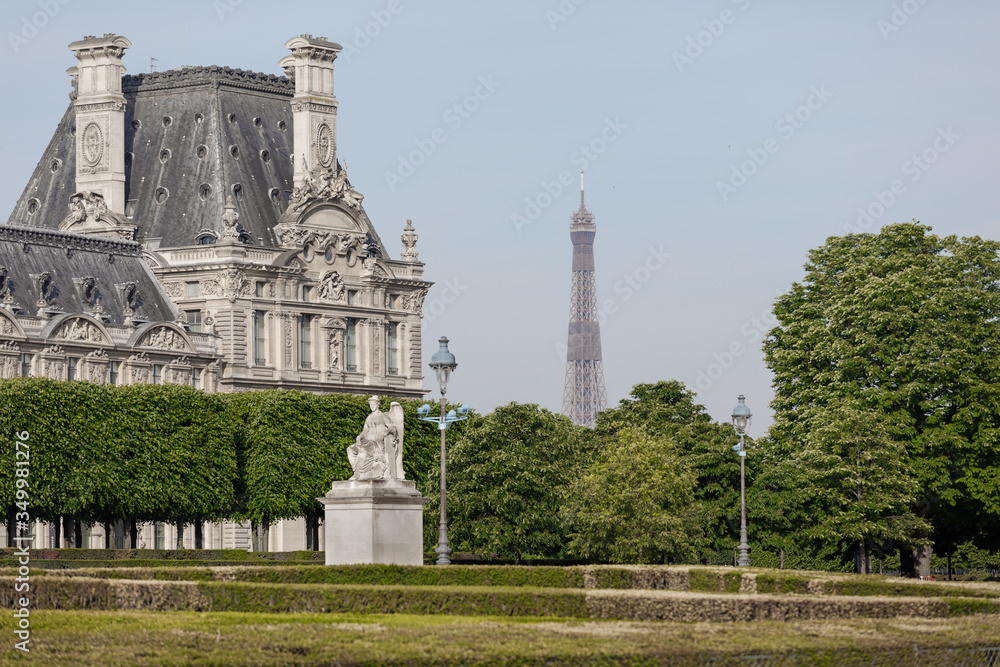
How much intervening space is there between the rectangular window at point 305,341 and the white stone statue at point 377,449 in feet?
225

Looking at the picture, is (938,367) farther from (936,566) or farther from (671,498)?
(936,566)

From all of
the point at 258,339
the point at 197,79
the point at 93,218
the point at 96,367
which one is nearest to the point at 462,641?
the point at 96,367

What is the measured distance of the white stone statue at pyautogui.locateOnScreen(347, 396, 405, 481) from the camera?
180 feet

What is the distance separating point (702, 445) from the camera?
83062 millimetres

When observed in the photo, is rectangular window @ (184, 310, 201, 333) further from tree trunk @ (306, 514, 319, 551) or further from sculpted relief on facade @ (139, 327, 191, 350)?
tree trunk @ (306, 514, 319, 551)

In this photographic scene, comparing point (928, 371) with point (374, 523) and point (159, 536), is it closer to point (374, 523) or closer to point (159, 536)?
point (374, 523)

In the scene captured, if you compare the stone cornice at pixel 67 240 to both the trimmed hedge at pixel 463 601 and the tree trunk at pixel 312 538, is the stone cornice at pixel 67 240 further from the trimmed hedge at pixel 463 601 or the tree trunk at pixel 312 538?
the trimmed hedge at pixel 463 601

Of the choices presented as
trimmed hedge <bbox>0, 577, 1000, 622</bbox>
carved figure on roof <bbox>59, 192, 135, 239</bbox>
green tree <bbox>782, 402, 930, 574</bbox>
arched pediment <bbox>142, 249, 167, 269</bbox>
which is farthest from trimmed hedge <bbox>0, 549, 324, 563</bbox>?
carved figure on roof <bbox>59, 192, 135, 239</bbox>

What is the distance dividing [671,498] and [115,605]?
3912 cm

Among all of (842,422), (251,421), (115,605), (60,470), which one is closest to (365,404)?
(251,421)

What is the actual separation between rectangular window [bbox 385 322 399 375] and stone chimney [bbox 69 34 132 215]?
1862 cm

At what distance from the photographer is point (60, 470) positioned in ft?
288

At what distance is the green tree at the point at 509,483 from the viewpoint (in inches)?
3130

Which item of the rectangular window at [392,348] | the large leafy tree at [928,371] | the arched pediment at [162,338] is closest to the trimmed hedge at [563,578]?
the large leafy tree at [928,371]
